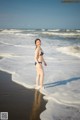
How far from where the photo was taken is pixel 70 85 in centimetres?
735

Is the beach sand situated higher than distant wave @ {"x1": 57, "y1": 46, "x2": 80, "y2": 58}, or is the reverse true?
distant wave @ {"x1": 57, "y1": 46, "x2": 80, "y2": 58}

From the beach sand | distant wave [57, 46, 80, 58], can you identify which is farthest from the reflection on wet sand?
distant wave [57, 46, 80, 58]

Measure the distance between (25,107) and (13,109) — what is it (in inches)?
11.8

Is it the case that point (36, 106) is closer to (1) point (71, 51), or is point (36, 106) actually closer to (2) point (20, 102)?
(2) point (20, 102)

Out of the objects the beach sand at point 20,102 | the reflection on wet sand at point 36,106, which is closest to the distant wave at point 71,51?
the beach sand at point 20,102

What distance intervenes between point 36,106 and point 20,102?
1.42ft

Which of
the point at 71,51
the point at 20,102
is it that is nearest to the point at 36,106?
the point at 20,102

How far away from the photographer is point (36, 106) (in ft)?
17.4

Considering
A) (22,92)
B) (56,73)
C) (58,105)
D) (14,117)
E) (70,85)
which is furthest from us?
(56,73)

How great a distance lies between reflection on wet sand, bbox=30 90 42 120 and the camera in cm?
475

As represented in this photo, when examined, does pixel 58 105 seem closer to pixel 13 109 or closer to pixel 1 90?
pixel 13 109

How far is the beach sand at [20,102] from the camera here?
4795mm

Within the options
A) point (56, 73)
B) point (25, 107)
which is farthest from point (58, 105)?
point (56, 73)

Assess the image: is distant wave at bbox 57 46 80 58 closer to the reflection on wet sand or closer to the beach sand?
the beach sand
